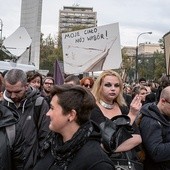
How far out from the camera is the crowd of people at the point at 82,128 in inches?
98.1

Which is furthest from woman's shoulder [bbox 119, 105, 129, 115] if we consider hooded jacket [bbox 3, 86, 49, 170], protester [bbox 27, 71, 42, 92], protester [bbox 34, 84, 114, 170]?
protester [bbox 27, 71, 42, 92]

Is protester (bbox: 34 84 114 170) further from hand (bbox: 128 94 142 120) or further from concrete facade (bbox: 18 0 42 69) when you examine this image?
concrete facade (bbox: 18 0 42 69)

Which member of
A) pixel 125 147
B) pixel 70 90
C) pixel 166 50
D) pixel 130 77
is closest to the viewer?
pixel 70 90

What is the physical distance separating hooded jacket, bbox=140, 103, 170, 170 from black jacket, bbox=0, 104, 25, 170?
1066 mm

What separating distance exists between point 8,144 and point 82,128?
1.01 meters

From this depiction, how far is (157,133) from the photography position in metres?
3.61

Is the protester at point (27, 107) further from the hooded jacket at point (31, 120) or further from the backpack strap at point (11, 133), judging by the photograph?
the backpack strap at point (11, 133)

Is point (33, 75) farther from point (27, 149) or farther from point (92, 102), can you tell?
point (92, 102)

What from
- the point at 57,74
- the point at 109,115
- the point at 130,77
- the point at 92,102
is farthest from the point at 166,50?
the point at 130,77

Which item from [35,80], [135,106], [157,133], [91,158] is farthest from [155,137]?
[35,80]

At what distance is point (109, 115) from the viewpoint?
12.6ft

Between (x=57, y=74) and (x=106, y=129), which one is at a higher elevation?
(x=57, y=74)

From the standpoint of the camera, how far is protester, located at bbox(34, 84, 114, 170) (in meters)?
2.43

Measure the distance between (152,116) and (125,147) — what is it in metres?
0.41
